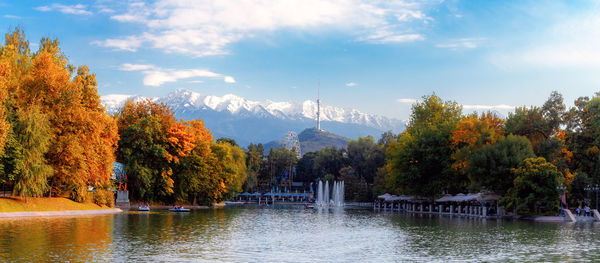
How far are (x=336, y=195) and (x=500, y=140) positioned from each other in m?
73.3

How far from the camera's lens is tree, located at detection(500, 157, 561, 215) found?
5788cm

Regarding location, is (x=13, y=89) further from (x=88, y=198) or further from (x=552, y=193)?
(x=552, y=193)

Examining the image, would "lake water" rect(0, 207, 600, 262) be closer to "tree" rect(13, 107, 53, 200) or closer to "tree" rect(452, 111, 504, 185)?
"tree" rect(13, 107, 53, 200)

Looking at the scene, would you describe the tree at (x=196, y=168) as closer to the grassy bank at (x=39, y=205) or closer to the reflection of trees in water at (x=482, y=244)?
the grassy bank at (x=39, y=205)

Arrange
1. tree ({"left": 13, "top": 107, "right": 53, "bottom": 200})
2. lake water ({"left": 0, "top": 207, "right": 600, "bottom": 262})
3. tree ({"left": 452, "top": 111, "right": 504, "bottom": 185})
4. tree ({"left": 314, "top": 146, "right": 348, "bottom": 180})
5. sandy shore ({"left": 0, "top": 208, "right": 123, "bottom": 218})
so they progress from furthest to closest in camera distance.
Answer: tree ({"left": 314, "top": 146, "right": 348, "bottom": 180}) < tree ({"left": 452, "top": 111, "right": 504, "bottom": 185}) < tree ({"left": 13, "top": 107, "right": 53, "bottom": 200}) < sandy shore ({"left": 0, "top": 208, "right": 123, "bottom": 218}) < lake water ({"left": 0, "top": 207, "right": 600, "bottom": 262})

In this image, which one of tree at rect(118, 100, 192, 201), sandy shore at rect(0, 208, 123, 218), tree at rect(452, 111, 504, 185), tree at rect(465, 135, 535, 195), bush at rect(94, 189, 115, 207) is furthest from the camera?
tree at rect(118, 100, 192, 201)

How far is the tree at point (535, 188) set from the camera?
57875mm

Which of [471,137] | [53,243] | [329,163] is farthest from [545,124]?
[329,163]

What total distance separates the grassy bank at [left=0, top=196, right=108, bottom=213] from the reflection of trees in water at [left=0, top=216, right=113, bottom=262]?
13052mm

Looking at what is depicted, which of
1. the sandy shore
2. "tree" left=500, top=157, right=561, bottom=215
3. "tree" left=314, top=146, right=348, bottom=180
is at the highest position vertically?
"tree" left=314, top=146, right=348, bottom=180

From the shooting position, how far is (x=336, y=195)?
135 metres

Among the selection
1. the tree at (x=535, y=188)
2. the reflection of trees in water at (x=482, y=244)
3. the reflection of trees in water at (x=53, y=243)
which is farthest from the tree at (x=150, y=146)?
the reflection of trees in water at (x=482, y=244)

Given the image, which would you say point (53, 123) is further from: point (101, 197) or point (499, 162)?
point (499, 162)

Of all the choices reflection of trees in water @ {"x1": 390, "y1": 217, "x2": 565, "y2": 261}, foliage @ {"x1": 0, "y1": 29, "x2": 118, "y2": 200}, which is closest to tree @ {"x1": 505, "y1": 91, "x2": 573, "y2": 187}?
reflection of trees in water @ {"x1": 390, "y1": 217, "x2": 565, "y2": 261}
